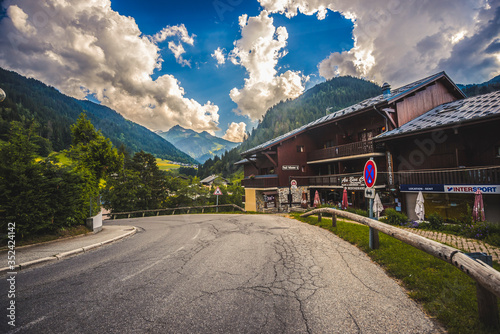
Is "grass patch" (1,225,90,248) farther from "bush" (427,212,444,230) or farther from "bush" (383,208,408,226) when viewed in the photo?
"bush" (427,212,444,230)

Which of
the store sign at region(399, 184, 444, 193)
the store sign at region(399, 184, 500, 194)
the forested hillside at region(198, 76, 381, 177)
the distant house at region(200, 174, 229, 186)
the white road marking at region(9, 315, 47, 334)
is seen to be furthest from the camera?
the forested hillside at region(198, 76, 381, 177)

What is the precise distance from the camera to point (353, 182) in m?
18.5

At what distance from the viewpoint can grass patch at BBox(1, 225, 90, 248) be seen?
7.65 m

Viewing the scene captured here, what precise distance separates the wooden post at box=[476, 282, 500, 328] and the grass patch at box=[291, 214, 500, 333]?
0.31ft

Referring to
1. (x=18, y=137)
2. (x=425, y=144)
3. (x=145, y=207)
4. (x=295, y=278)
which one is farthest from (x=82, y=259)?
(x=145, y=207)

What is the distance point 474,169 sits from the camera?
11.5m

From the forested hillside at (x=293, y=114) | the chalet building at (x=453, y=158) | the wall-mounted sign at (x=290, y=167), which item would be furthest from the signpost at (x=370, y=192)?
the forested hillside at (x=293, y=114)

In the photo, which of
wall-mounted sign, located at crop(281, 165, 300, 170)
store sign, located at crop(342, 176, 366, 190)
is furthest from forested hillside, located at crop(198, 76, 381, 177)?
store sign, located at crop(342, 176, 366, 190)

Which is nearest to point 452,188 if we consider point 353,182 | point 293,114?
point 353,182

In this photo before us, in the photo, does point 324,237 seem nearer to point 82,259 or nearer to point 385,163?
point 82,259

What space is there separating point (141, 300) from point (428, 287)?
5173 millimetres

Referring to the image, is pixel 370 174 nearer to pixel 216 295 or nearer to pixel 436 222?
pixel 216 295

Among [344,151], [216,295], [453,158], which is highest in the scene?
[344,151]

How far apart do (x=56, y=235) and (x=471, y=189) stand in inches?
839
